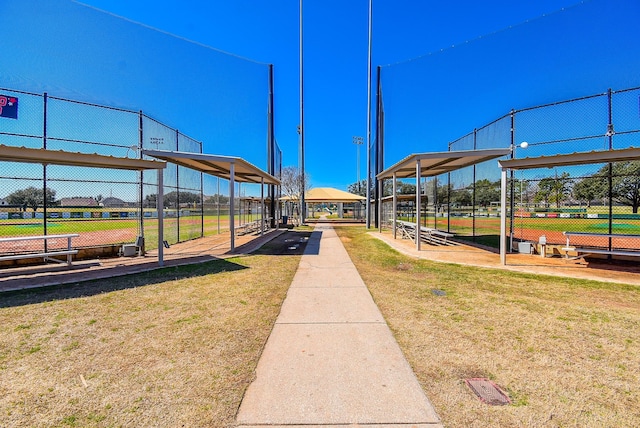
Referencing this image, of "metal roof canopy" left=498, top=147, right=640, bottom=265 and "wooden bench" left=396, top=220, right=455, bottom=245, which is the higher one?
"metal roof canopy" left=498, top=147, right=640, bottom=265

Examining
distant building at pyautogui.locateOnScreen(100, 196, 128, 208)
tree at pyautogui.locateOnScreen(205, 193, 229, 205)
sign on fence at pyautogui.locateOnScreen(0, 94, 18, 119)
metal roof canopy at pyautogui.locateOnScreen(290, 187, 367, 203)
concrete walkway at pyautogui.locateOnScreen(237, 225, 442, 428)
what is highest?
sign on fence at pyautogui.locateOnScreen(0, 94, 18, 119)

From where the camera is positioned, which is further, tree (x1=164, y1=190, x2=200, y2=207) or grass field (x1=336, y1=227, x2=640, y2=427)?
tree (x1=164, y1=190, x2=200, y2=207)

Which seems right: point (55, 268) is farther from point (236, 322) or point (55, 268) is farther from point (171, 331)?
point (236, 322)

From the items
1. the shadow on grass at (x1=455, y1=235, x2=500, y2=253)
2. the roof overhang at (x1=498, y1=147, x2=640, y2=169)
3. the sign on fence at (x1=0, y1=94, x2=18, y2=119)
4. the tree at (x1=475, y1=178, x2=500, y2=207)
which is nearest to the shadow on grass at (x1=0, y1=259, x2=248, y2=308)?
the sign on fence at (x1=0, y1=94, x2=18, y2=119)

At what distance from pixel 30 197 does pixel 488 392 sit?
12976 mm

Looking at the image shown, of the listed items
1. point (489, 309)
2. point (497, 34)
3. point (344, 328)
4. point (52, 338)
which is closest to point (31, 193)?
point (52, 338)

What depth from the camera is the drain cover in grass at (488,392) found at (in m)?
2.31

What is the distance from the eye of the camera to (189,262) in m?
8.13

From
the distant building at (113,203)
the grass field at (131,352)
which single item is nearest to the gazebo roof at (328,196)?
the distant building at (113,203)

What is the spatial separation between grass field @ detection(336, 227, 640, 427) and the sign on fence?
974 cm

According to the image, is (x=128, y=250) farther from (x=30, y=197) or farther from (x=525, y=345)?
(x=525, y=345)

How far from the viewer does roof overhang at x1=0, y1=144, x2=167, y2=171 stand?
6027 mm

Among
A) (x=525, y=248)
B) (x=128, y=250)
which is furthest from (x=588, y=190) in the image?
(x=128, y=250)

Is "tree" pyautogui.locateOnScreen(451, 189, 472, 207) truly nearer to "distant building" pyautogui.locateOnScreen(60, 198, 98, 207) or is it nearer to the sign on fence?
"distant building" pyautogui.locateOnScreen(60, 198, 98, 207)
